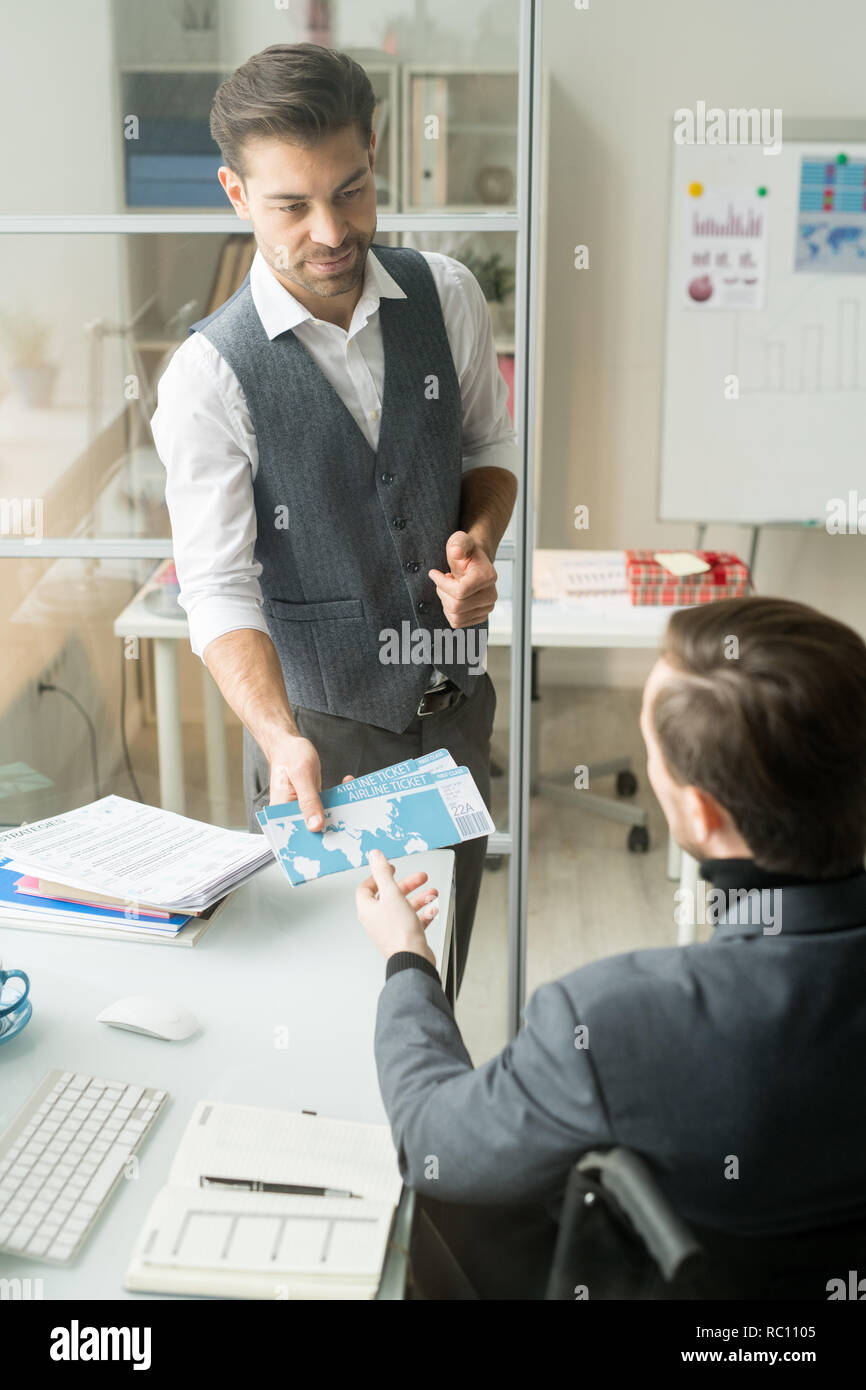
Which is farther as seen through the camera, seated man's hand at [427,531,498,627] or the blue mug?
seated man's hand at [427,531,498,627]

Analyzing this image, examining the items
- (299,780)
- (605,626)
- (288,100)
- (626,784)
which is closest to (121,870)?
(299,780)

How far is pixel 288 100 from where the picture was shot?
1396mm

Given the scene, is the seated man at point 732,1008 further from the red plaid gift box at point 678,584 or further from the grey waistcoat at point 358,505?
the red plaid gift box at point 678,584

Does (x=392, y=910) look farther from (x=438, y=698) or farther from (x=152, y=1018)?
(x=438, y=698)

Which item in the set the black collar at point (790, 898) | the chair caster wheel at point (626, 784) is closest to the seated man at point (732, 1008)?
the black collar at point (790, 898)

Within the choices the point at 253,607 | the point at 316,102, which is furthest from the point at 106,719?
the point at 316,102

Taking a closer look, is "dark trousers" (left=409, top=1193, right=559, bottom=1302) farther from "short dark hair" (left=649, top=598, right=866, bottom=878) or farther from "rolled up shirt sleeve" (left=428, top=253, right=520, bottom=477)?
"rolled up shirt sleeve" (left=428, top=253, right=520, bottom=477)

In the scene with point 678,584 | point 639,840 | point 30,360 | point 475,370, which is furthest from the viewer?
point 639,840

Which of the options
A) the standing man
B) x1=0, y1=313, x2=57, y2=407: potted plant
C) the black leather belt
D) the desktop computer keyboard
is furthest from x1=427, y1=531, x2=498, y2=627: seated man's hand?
x1=0, y1=313, x2=57, y2=407: potted plant

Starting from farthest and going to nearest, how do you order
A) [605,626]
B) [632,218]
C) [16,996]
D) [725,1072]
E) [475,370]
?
[632,218] < [605,626] < [475,370] < [16,996] < [725,1072]

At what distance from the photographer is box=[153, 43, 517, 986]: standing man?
56.8 inches

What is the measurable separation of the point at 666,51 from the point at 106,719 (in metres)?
2.74

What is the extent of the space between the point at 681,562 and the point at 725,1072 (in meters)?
2.24

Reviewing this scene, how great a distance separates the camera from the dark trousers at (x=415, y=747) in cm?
169
